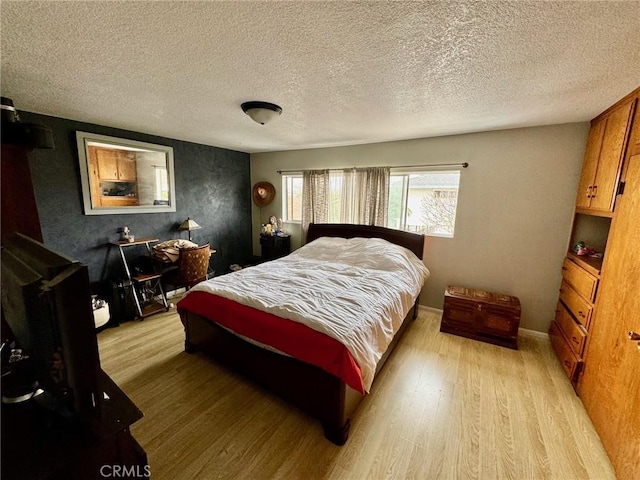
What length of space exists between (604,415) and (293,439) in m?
1.89

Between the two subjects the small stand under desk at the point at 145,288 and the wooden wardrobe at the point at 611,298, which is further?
the small stand under desk at the point at 145,288

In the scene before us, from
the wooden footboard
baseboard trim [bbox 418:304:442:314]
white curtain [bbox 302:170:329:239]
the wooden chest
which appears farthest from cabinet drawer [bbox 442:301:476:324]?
white curtain [bbox 302:170:329:239]

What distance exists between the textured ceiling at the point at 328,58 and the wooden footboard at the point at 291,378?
5.89ft

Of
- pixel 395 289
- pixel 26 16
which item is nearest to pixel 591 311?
pixel 395 289

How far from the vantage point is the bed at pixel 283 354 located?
1.52m

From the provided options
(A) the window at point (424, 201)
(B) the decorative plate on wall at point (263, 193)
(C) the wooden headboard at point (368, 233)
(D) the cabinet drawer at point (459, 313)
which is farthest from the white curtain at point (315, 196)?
(D) the cabinet drawer at point (459, 313)

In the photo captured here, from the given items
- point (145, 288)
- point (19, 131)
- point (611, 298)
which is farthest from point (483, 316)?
point (145, 288)

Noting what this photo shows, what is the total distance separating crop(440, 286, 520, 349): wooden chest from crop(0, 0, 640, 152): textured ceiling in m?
1.77

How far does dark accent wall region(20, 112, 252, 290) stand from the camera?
2621 mm

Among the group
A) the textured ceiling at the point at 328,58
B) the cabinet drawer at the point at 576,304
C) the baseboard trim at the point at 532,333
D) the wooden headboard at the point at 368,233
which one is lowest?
the baseboard trim at the point at 532,333

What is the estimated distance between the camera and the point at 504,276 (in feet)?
9.41

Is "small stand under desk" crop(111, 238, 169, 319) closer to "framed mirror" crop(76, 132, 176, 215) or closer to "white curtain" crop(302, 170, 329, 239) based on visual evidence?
"framed mirror" crop(76, 132, 176, 215)

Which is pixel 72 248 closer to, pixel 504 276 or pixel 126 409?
pixel 126 409
